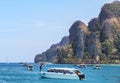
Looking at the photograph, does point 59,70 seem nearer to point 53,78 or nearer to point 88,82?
point 53,78

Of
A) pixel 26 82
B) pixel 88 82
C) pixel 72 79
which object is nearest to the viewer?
pixel 26 82

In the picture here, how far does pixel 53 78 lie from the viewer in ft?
468

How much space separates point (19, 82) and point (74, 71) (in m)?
24.5

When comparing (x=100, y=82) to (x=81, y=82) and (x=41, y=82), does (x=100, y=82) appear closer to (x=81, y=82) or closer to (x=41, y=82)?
(x=81, y=82)

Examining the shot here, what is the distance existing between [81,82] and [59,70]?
51.6 ft

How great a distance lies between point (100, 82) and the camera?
13288 cm

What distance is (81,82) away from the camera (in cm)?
13025

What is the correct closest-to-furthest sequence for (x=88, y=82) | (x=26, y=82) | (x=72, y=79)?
(x=26, y=82) < (x=88, y=82) < (x=72, y=79)

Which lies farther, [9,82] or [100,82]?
[100,82]

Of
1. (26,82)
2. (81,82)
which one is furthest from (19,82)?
(81,82)

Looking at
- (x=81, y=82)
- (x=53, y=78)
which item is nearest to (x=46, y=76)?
(x=53, y=78)

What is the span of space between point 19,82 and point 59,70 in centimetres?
2300

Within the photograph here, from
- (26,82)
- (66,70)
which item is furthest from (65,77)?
→ (26,82)

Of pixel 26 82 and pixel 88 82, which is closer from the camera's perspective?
pixel 26 82
